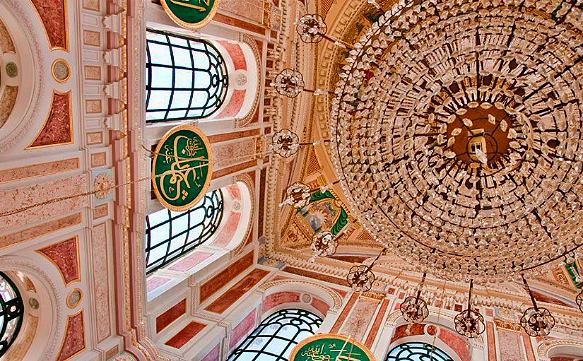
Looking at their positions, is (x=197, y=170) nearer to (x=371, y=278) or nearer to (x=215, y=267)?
(x=215, y=267)

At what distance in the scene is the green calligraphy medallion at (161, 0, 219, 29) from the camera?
15.8ft

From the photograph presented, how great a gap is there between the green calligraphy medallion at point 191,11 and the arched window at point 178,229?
284 centimetres

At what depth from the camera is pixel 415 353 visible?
700 cm

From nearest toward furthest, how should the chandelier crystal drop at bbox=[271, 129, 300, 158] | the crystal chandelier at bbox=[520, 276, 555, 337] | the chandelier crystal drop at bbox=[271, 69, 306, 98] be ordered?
the crystal chandelier at bbox=[520, 276, 555, 337] < the chandelier crystal drop at bbox=[271, 69, 306, 98] < the chandelier crystal drop at bbox=[271, 129, 300, 158]

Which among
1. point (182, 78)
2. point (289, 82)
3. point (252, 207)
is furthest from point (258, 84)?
point (289, 82)

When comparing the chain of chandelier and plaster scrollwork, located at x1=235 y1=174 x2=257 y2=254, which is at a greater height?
the chain of chandelier

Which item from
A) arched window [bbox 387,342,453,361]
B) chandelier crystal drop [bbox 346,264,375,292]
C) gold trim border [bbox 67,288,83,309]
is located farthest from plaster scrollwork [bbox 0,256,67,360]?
arched window [bbox 387,342,453,361]

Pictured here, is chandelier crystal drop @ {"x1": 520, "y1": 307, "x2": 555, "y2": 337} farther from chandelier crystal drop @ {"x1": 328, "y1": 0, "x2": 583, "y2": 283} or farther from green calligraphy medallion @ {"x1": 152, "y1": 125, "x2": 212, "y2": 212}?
green calligraphy medallion @ {"x1": 152, "y1": 125, "x2": 212, "y2": 212}

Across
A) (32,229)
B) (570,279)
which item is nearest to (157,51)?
(32,229)

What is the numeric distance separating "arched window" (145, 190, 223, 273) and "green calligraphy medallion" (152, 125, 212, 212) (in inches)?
41.2

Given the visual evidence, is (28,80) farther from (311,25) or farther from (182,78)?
(311,25)

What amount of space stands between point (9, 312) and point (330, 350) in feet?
11.6

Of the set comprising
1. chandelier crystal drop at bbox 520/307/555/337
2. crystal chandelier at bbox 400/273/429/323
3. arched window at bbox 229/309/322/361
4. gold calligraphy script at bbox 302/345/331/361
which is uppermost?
chandelier crystal drop at bbox 520/307/555/337

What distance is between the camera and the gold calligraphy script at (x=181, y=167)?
217 inches
